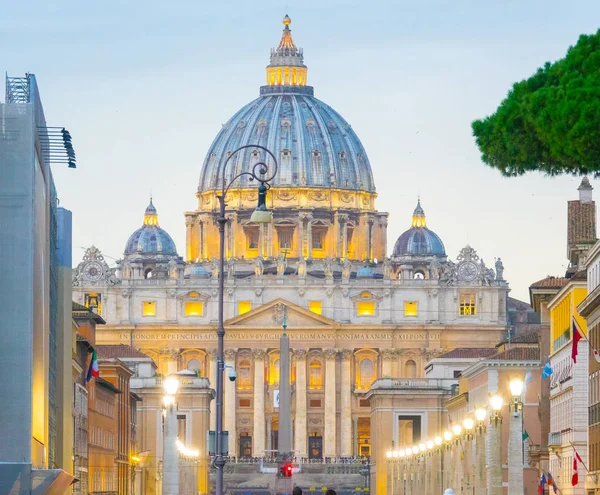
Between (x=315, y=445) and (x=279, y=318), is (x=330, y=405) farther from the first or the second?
(x=279, y=318)

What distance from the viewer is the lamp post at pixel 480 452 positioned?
199ft

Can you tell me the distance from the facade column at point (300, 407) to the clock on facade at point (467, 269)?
14.1 meters

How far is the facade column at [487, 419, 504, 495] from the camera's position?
53.1 meters

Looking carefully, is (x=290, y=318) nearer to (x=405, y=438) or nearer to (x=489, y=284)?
(x=489, y=284)

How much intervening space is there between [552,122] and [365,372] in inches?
6167

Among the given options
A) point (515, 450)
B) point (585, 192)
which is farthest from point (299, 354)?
point (515, 450)

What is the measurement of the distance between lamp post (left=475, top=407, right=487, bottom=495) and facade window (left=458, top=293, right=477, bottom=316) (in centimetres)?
12726

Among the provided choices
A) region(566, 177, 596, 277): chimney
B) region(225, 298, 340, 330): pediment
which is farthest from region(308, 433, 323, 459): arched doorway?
region(566, 177, 596, 277): chimney

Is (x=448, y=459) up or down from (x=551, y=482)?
up

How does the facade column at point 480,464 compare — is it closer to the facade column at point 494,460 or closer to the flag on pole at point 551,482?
the facade column at point 494,460

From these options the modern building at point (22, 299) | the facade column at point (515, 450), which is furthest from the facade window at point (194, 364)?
the modern building at point (22, 299)

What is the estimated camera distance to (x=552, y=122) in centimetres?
3528

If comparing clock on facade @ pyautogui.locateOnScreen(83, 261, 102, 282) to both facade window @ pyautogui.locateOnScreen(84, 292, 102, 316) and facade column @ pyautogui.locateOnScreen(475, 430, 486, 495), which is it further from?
facade column @ pyautogui.locateOnScreen(475, 430, 486, 495)

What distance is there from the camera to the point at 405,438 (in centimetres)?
16062
